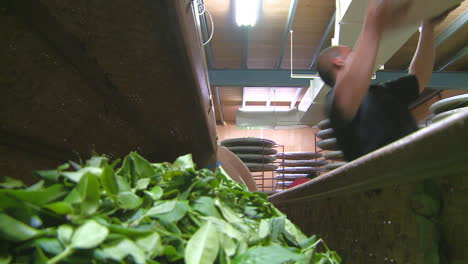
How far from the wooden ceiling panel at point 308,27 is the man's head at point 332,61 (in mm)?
1845

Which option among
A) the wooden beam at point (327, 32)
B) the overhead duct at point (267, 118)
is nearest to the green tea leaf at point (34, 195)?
the wooden beam at point (327, 32)

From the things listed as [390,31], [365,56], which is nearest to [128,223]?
[365,56]

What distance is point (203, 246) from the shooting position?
450 mm

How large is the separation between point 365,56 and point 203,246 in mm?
1220

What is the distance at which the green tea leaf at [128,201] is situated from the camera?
493 mm

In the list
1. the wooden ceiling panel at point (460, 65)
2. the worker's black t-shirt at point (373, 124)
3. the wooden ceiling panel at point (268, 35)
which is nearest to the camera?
the worker's black t-shirt at point (373, 124)

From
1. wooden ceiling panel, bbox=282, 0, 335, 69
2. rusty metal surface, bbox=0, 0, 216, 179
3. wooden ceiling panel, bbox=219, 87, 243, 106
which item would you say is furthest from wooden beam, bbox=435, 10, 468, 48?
rusty metal surface, bbox=0, 0, 216, 179

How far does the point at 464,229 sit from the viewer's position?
0.45m

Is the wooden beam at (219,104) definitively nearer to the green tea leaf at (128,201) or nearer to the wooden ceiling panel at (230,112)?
the wooden ceiling panel at (230,112)

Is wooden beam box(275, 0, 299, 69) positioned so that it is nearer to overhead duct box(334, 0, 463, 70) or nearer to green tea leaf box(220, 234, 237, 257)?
overhead duct box(334, 0, 463, 70)

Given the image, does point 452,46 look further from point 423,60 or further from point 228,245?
point 228,245

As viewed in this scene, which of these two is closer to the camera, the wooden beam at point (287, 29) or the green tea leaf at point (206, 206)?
the green tea leaf at point (206, 206)

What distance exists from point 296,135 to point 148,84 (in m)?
7.88

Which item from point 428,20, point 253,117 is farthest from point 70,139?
point 253,117
